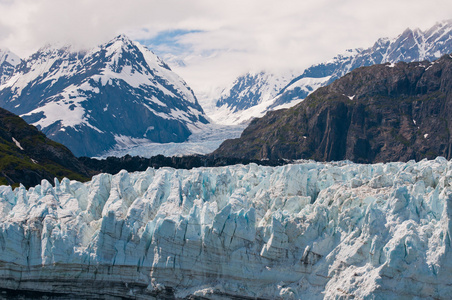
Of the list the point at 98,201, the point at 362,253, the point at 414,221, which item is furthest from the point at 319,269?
the point at 98,201

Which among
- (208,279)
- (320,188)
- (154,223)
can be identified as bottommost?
(208,279)

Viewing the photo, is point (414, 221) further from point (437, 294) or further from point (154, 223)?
point (154, 223)

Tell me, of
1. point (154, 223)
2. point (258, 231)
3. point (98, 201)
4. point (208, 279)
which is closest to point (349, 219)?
point (258, 231)

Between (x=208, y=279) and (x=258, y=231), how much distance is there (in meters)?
7.48

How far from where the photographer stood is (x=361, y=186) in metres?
81.3

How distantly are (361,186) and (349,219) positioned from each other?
11.2 m

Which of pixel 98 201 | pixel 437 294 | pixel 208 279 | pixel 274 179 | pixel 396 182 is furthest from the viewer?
pixel 274 179

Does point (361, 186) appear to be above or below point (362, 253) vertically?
above

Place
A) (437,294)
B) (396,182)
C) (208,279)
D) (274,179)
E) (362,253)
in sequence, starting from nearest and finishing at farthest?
(437,294) < (362,253) < (208,279) < (396,182) < (274,179)

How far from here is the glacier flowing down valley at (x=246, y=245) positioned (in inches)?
2554

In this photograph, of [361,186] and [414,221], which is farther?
[361,186]

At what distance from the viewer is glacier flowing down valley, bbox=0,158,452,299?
213 feet

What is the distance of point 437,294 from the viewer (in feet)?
206

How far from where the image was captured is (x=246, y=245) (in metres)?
72.2
